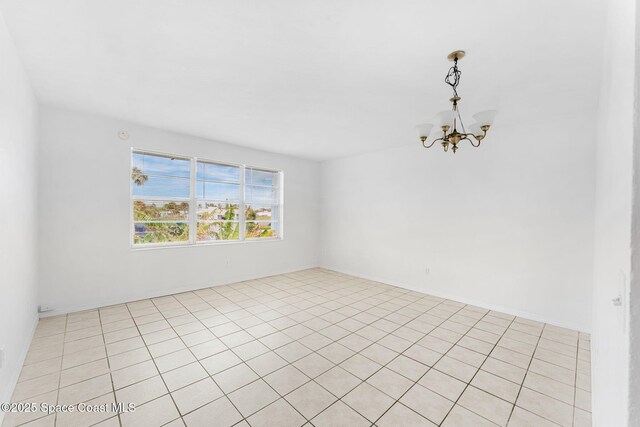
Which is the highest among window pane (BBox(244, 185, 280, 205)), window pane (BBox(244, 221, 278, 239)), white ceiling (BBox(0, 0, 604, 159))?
white ceiling (BBox(0, 0, 604, 159))

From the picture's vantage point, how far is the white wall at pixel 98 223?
134 inches

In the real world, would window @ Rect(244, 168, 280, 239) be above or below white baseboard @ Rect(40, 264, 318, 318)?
above

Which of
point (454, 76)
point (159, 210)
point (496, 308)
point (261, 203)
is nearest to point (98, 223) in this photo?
point (159, 210)

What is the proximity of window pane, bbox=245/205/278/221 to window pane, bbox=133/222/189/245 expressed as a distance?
1.20 metres

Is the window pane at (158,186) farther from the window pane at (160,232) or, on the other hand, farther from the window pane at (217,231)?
the window pane at (217,231)

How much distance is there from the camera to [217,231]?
16.3 ft

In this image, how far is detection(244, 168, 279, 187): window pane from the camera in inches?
211

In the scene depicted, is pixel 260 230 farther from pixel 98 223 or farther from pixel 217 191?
pixel 98 223

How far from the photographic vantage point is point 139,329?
10.1ft

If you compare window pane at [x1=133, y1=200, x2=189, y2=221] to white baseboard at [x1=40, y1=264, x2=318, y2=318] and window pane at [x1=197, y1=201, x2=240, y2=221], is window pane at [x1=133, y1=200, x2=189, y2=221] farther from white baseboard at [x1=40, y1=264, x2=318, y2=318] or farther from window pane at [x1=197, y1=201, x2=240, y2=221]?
white baseboard at [x1=40, y1=264, x2=318, y2=318]

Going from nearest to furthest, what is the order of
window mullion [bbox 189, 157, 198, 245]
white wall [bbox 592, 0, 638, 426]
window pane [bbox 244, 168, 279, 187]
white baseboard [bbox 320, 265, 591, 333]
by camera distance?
1. white wall [bbox 592, 0, 638, 426]
2. white baseboard [bbox 320, 265, 591, 333]
3. window mullion [bbox 189, 157, 198, 245]
4. window pane [bbox 244, 168, 279, 187]

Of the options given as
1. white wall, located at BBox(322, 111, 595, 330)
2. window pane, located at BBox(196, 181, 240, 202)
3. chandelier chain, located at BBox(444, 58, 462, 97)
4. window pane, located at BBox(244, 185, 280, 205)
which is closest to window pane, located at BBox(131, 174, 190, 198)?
window pane, located at BBox(196, 181, 240, 202)

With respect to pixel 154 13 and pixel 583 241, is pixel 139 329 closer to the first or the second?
pixel 154 13

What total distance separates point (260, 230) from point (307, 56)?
3.99 meters
